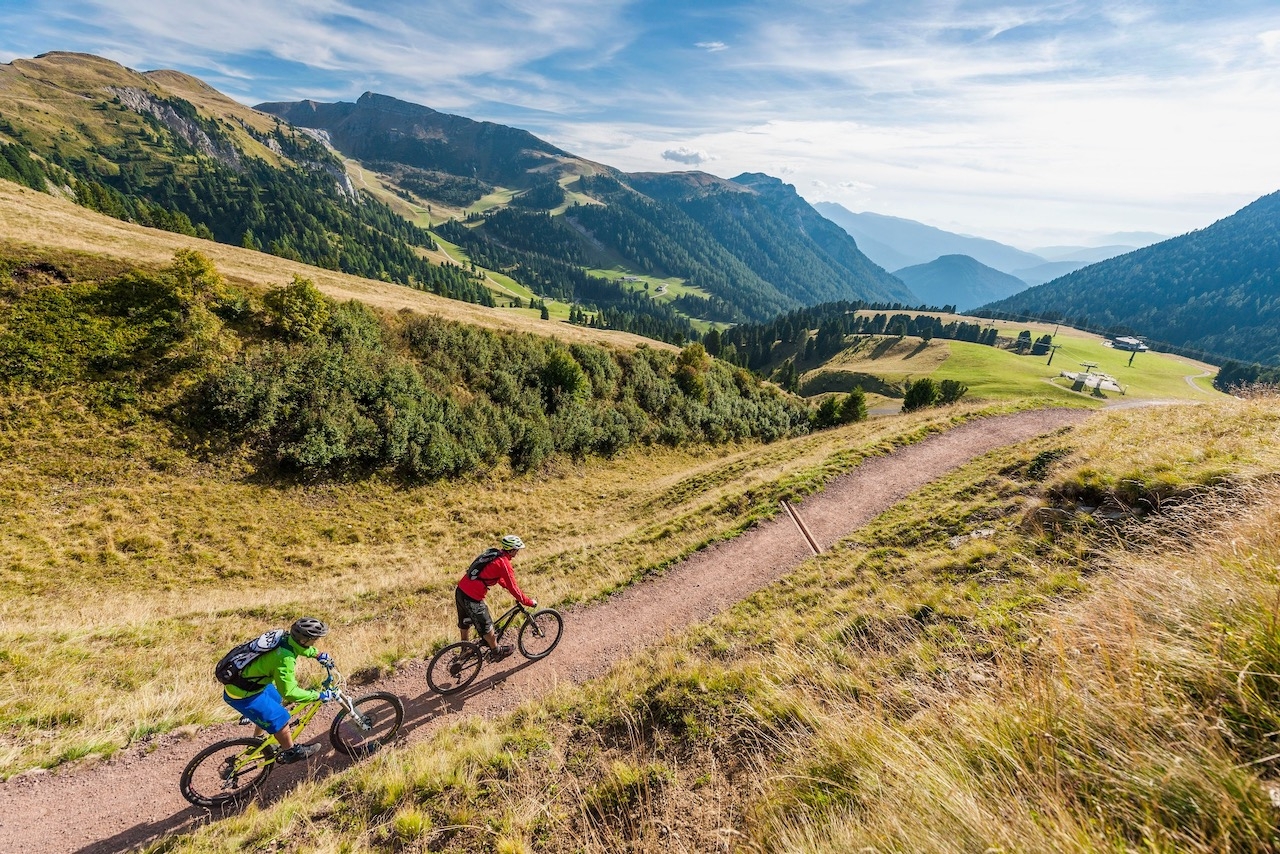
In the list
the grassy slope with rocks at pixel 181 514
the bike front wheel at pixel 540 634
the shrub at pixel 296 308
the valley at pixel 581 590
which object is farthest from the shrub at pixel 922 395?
the shrub at pixel 296 308

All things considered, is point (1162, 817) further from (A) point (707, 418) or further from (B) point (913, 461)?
(A) point (707, 418)

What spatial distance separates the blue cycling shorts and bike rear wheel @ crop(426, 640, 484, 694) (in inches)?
112

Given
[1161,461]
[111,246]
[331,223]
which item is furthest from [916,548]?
[331,223]

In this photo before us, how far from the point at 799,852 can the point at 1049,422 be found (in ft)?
98.8

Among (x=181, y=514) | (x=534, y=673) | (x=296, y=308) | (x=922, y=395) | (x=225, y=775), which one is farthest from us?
(x=922, y=395)

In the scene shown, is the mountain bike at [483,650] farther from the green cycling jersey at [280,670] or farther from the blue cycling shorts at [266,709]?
the green cycling jersey at [280,670]

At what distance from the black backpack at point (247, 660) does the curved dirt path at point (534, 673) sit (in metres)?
1.92

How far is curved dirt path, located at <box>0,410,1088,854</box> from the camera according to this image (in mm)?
6637

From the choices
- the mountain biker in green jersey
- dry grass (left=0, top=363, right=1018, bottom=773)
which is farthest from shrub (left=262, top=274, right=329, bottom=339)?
the mountain biker in green jersey

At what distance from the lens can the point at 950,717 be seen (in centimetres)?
447

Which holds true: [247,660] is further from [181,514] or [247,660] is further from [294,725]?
[181,514]

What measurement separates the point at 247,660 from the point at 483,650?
447 cm

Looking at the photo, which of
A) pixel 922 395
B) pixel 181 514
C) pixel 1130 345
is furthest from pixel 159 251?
pixel 1130 345

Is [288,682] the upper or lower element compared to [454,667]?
upper
